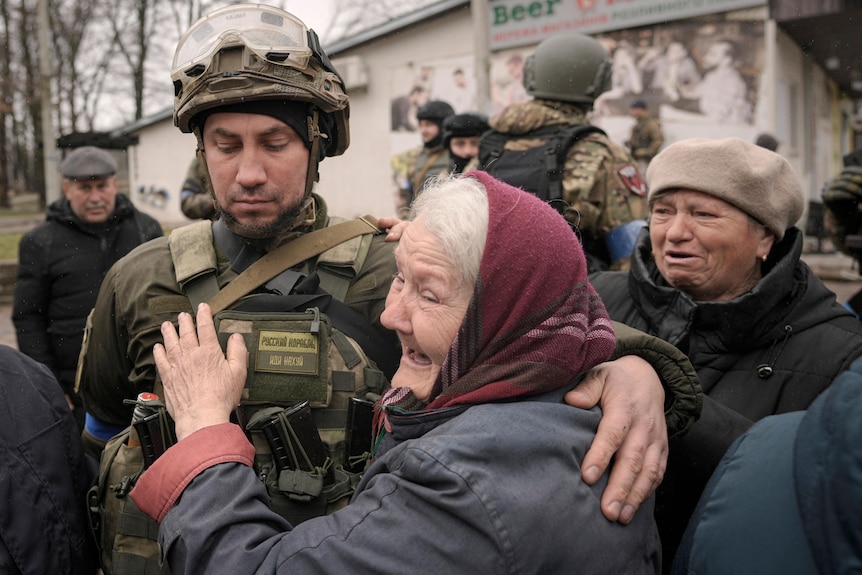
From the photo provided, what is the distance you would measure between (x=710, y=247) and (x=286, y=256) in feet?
4.44

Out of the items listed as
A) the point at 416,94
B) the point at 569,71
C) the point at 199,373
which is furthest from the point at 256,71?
the point at 416,94

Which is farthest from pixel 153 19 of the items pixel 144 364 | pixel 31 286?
pixel 144 364

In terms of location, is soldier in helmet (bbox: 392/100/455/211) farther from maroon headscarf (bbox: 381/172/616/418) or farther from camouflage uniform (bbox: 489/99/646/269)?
maroon headscarf (bbox: 381/172/616/418)

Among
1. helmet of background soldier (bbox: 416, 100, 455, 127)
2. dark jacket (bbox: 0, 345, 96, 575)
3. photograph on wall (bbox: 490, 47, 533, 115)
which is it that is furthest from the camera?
photograph on wall (bbox: 490, 47, 533, 115)

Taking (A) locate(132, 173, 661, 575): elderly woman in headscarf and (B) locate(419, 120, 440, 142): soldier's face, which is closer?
(A) locate(132, 173, 661, 575): elderly woman in headscarf

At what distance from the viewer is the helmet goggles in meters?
2.30

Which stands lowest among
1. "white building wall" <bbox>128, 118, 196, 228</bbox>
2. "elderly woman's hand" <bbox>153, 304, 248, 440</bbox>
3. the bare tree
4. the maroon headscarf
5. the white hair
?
"elderly woman's hand" <bbox>153, 304, 248, 440</bbox>

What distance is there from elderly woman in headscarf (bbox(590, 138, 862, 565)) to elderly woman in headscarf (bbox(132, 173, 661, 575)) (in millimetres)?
773

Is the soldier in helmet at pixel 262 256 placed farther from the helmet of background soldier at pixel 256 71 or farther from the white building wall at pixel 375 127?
the white building wall at pixel 375 127

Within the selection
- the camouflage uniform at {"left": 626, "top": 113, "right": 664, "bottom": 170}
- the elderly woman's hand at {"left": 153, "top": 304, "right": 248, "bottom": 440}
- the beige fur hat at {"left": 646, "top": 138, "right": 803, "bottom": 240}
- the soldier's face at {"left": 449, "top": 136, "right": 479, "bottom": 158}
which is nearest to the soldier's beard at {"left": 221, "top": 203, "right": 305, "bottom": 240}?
the elderly woman's hand at {"left": 153, "top": 304, "right": 248, "bottom": 440}

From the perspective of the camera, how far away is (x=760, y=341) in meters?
2.38

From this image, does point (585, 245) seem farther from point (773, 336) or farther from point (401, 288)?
point (401, 288)

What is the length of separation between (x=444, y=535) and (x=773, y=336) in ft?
4.78

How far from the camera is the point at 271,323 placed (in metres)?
2.13
